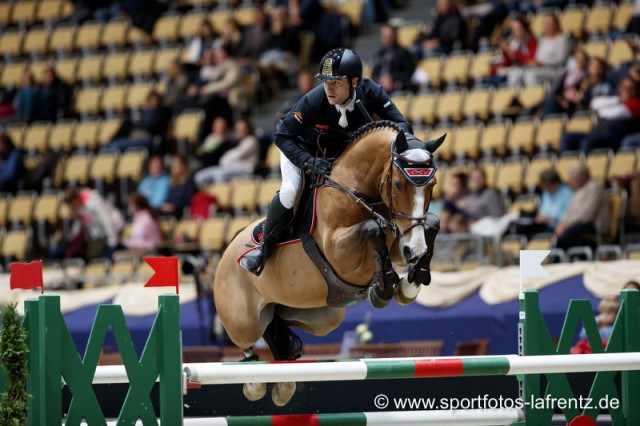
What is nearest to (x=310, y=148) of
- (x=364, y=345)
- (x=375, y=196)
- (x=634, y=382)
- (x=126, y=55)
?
(x=375, y=196)

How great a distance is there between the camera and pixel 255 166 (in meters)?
13.2

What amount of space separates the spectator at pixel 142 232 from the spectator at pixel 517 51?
3957 millimetres

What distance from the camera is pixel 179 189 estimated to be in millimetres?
12977

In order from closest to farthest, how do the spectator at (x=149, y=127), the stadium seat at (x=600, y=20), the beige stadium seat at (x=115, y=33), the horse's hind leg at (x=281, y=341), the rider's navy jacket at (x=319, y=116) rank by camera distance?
the rider's navy jacket at (x=319, y=116) < the horse's hind leg at (x=281, y=341) < the stadium seat at (x=600, y=20) < the spectator at (x=149, y=127) < the beige stadium seat at (x=115, y=33)

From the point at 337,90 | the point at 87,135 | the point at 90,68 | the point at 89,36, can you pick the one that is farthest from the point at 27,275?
the point at 89,36

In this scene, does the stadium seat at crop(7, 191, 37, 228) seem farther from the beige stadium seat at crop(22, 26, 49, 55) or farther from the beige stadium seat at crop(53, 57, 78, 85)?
the beige stadium seat at crop(22, 26, 49, 55)

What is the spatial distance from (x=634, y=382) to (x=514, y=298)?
11.3 ft

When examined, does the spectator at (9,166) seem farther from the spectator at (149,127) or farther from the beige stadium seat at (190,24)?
the beige stadium seat at (190,24)

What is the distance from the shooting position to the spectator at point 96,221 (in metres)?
12.7

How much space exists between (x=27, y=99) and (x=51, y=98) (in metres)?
0.41

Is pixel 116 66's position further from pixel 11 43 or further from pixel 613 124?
pixel 613 124

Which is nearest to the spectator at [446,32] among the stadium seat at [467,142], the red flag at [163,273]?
the stadium seat at [467,142]

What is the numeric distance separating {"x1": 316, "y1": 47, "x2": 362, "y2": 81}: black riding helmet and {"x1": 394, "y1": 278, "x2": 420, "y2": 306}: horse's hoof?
117 cm

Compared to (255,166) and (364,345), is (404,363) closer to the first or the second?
(364,345)
